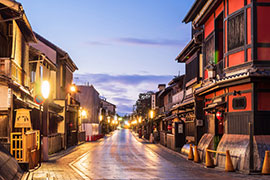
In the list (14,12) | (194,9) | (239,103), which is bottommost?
(239,103)

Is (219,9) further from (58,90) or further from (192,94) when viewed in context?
(58,90)

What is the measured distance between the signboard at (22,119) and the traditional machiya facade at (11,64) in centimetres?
58

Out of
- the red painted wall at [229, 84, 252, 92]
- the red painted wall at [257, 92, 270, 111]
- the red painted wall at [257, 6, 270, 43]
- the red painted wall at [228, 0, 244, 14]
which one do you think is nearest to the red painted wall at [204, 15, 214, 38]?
the red painted wall at [228, 0, 244, 14]

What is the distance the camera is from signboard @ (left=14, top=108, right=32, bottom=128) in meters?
20.0

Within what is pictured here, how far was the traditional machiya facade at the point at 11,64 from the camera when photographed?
66.4ft

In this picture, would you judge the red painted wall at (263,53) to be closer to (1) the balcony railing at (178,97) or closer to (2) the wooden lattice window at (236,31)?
(2) the wooden lattice window at (236,31)

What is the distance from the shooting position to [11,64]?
21188 millimetres

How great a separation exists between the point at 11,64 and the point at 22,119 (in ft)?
10.1

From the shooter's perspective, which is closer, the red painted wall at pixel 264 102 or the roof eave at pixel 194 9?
the red painted wall at pixel 264 102

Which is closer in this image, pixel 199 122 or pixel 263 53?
pixel 263 53

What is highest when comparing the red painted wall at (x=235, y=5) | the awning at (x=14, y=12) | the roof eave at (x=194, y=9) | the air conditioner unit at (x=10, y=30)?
the roof eave at (x=194, y=9)

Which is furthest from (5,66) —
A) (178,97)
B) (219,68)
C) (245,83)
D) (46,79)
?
(178,97)

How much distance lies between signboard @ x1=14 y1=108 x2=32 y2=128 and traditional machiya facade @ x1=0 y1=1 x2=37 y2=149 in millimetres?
578

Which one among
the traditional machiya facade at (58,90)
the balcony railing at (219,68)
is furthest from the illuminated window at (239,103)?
the traditional machiya facade at (58,90)
